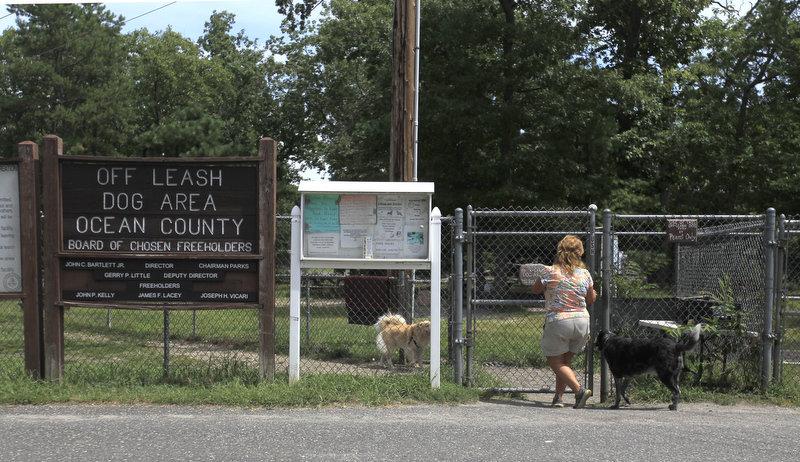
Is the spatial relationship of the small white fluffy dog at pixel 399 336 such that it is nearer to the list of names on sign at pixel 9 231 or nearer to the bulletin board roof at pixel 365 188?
the bulletin board roof at pixel 365 188

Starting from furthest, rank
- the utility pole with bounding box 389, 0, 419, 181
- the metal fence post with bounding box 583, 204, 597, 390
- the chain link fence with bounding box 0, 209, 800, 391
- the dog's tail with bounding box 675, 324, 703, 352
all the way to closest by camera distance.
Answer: the utility pole with bounding box 389, 0, 419, 181 → the chain link fence with bounding box 0, 209, 800, 391 → the metal fence post with bounding box 583, 204, 597, 390 → the dog's tail with bounding box 675, 324, 703, 352

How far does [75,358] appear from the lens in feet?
34.0

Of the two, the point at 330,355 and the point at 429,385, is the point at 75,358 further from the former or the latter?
the point at 429,385

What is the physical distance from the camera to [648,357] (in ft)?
24.8

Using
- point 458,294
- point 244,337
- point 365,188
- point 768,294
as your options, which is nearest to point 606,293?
point 458,294

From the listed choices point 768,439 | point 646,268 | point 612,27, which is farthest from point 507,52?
point 768,439

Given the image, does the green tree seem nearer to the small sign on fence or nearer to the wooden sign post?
the wooden sign post

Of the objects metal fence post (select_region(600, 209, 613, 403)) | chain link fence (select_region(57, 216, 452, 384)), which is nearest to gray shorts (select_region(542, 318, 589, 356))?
metal fence post (select_region(600, 209, 613, 403))

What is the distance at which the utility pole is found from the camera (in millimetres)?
10914

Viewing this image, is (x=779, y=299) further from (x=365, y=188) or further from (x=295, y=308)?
(x=295, y=308)

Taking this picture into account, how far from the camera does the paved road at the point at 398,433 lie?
5.93 metres

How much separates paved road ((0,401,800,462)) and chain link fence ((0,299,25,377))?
1.26m

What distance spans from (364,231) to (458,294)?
1.11 m

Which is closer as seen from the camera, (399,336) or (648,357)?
(648,357)
